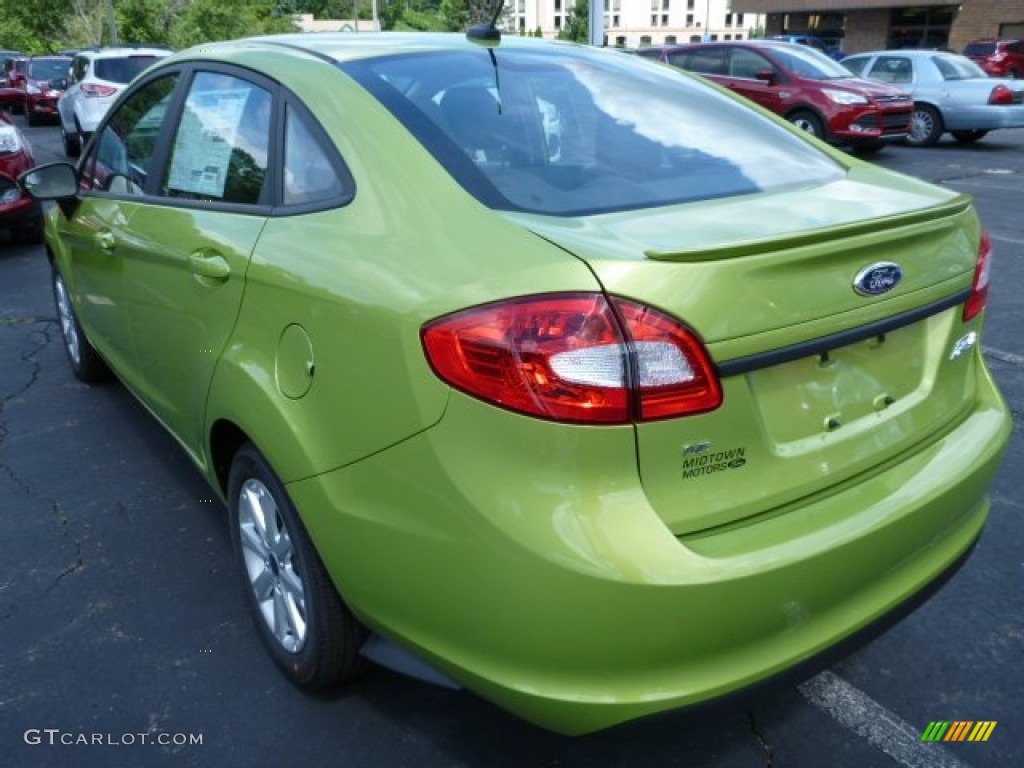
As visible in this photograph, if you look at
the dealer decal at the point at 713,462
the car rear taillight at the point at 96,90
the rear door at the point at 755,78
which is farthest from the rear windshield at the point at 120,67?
the dealer decal at the point at 713,462

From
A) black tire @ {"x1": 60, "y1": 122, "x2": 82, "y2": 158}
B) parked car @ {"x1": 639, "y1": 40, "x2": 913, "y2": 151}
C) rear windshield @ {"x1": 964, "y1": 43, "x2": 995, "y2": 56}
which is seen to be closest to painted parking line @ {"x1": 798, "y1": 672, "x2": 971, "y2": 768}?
parked car @ {"x1": 639, "y1": 40, "x2": 913, "y2": 151}

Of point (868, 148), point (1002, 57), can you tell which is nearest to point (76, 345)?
point (868, 148)

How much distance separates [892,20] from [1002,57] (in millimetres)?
17569

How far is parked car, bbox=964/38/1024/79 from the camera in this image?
88.4 ft

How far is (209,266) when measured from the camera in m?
2.47

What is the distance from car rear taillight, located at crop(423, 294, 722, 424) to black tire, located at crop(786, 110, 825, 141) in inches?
491

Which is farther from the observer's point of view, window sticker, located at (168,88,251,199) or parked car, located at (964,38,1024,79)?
parked car, located at (964,38,1024,79)

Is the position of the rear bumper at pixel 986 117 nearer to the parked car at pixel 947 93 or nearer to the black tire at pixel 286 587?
the parked car at pixel 947 93

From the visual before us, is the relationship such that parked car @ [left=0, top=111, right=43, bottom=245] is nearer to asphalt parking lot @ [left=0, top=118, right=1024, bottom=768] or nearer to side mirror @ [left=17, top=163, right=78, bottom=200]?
side mirror @ [left=17, top=163, right=78, bottom=200]

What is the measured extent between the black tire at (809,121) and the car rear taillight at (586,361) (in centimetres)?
1246

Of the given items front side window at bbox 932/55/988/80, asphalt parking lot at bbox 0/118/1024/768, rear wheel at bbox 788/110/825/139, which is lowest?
rear wheel at bbox 788/110/825/139

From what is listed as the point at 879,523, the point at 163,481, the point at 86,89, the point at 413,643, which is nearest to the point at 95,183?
the point at 163,481

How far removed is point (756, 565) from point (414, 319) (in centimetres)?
79

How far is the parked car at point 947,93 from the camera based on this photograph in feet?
47.2
